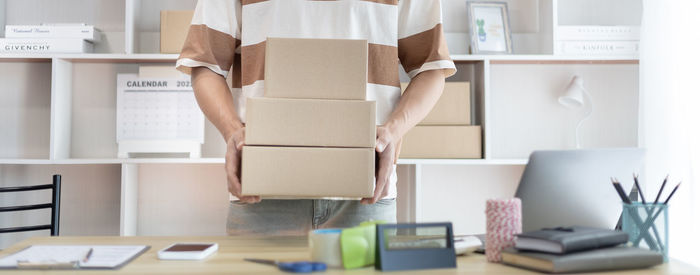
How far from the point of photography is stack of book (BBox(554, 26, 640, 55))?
2508 millimetres

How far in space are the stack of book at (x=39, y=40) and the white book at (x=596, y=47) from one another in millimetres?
1967

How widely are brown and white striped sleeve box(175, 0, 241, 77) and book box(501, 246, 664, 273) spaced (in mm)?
837

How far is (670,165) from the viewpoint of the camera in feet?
7.50

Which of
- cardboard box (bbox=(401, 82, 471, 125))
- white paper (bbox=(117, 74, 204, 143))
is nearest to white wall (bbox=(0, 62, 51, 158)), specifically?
white paper (bbox=(117, 74, 204, 143))

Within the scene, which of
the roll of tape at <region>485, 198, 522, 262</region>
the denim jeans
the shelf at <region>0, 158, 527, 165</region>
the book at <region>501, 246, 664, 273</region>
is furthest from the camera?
the shelf at <region>0, 158, 527, 165</region>

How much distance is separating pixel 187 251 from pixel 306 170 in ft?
0.81

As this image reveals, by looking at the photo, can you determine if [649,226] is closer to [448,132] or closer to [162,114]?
[448,132]

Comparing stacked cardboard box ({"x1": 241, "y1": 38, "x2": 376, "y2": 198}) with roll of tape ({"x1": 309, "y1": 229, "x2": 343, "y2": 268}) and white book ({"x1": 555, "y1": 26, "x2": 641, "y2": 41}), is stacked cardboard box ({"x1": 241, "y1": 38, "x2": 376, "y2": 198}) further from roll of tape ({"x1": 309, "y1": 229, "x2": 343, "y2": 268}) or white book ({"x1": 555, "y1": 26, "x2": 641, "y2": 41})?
white book ({"x1": 555, "y1": 26, "x2": 641, "y2": 41})

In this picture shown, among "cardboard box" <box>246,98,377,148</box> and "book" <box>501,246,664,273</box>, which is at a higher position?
"cardboard box" <box>246,98,377,148</box>

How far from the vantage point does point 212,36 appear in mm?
1435

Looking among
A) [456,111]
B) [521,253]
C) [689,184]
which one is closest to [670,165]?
[689,184]

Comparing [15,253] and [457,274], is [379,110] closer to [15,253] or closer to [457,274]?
[457,274]

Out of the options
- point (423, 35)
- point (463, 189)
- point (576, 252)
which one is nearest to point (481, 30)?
point (463, 189)

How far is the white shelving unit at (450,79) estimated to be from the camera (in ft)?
8.46
